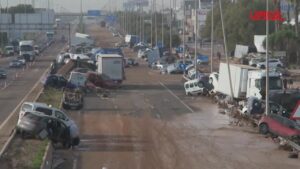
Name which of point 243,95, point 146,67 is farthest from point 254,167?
point 146,67

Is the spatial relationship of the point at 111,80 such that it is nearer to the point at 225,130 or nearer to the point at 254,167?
the point at 225,130

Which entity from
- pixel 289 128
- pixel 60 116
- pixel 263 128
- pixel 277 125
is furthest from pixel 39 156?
pixel 263 128

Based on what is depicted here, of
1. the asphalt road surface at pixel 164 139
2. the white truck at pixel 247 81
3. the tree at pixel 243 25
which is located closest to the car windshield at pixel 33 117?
the asphalt road surface at pixel 164 139

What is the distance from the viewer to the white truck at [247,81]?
4509cm

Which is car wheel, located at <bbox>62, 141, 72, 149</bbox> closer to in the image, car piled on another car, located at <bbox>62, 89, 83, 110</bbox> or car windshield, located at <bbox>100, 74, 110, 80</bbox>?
car piled on another car, located at <bbox>62, 89, 83, 110</bbox>

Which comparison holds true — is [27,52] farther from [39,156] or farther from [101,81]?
[39,156]

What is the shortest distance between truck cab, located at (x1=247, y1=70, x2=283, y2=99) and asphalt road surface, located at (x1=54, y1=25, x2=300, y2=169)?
8.22 ft

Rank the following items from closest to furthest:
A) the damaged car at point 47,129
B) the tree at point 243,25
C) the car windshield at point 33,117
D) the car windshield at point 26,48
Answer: the damaged car at point 47,129, the car windshield at point 33,117, the tree at point 243,25, the car windshield at point 26,48

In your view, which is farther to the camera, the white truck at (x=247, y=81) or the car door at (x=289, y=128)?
the white truck at (x=247, y=81)

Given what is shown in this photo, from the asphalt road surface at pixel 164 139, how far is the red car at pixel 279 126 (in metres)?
0.48

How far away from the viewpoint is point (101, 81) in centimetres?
6253

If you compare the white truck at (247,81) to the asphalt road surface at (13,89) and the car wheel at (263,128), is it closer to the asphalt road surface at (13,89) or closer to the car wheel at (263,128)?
the car wheel at (263,128)

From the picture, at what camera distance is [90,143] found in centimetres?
3177

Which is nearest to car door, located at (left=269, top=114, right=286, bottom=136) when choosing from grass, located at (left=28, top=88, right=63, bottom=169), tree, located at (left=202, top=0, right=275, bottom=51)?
grass, located at (left=28, top=88, right=63, bottom=169)
